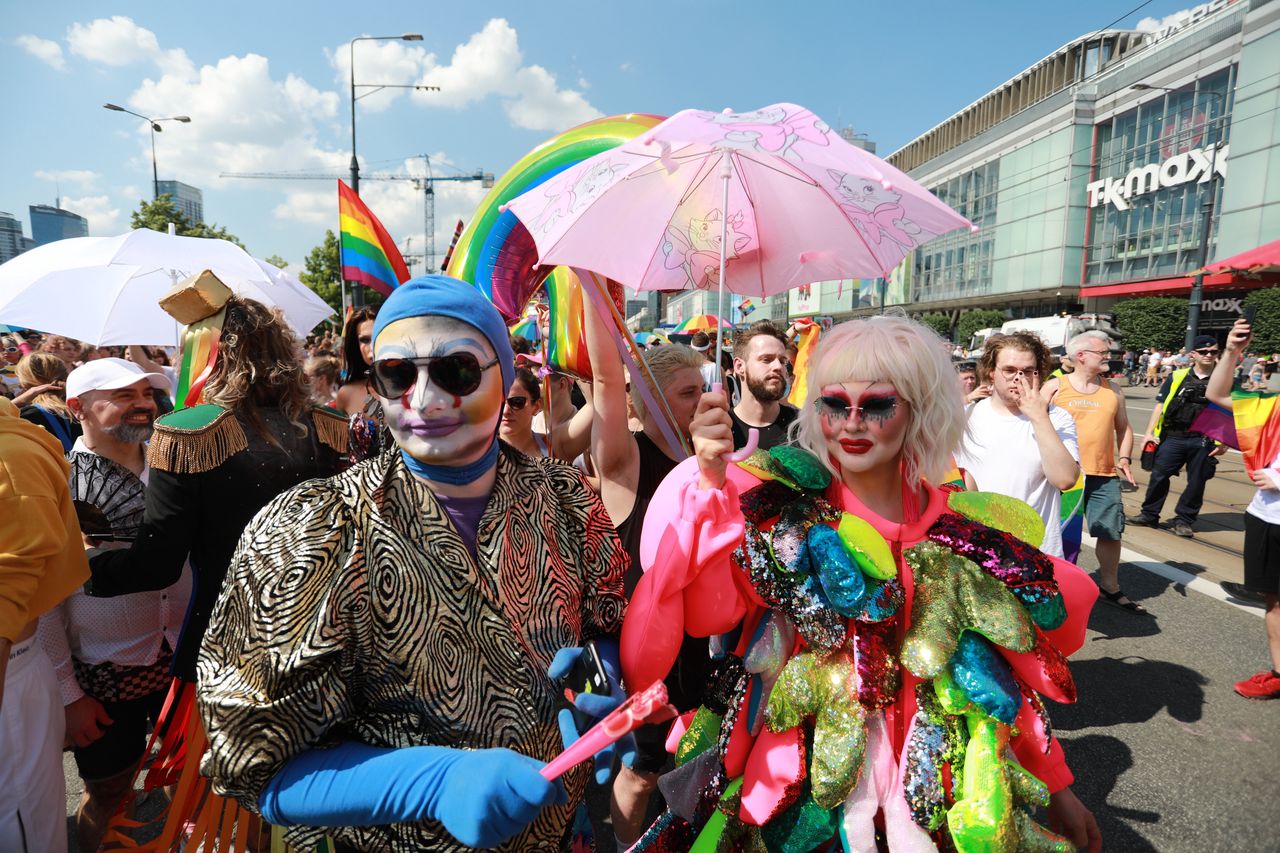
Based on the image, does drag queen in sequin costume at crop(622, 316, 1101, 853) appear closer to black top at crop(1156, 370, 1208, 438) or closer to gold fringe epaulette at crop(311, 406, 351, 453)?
gold fringe epaulette at crop(311, 406, 351, 453)

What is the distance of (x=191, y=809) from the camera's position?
2.12 metres

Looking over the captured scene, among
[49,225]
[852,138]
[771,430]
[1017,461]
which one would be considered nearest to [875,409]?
[771,430]

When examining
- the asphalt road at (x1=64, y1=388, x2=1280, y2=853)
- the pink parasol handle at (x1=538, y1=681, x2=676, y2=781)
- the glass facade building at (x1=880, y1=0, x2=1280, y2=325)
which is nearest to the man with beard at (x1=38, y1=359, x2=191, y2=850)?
the asphalt road at (x1=64, y1=388, x2=1280, y2=853)

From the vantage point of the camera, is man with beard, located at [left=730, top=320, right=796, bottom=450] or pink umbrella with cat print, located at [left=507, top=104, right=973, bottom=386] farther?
man with beard, located at [left=730, top=320, right=796, bottom=450]

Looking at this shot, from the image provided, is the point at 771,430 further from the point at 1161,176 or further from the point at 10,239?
the point at 10,239

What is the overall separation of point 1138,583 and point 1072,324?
1976cm

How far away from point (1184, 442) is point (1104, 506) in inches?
106

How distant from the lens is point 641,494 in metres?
2.49

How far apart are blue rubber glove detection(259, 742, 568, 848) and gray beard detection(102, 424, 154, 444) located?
1855 mm

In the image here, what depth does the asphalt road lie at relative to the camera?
2672 mm

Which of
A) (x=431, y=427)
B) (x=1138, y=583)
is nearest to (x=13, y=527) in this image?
(x=431, y=427)

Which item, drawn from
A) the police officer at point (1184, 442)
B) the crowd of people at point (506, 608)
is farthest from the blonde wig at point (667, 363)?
the police officer at point (1184, 442)

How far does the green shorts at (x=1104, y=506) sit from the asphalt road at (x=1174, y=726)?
0.52 meters

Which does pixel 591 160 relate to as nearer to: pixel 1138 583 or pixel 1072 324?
pixel 1138 583
